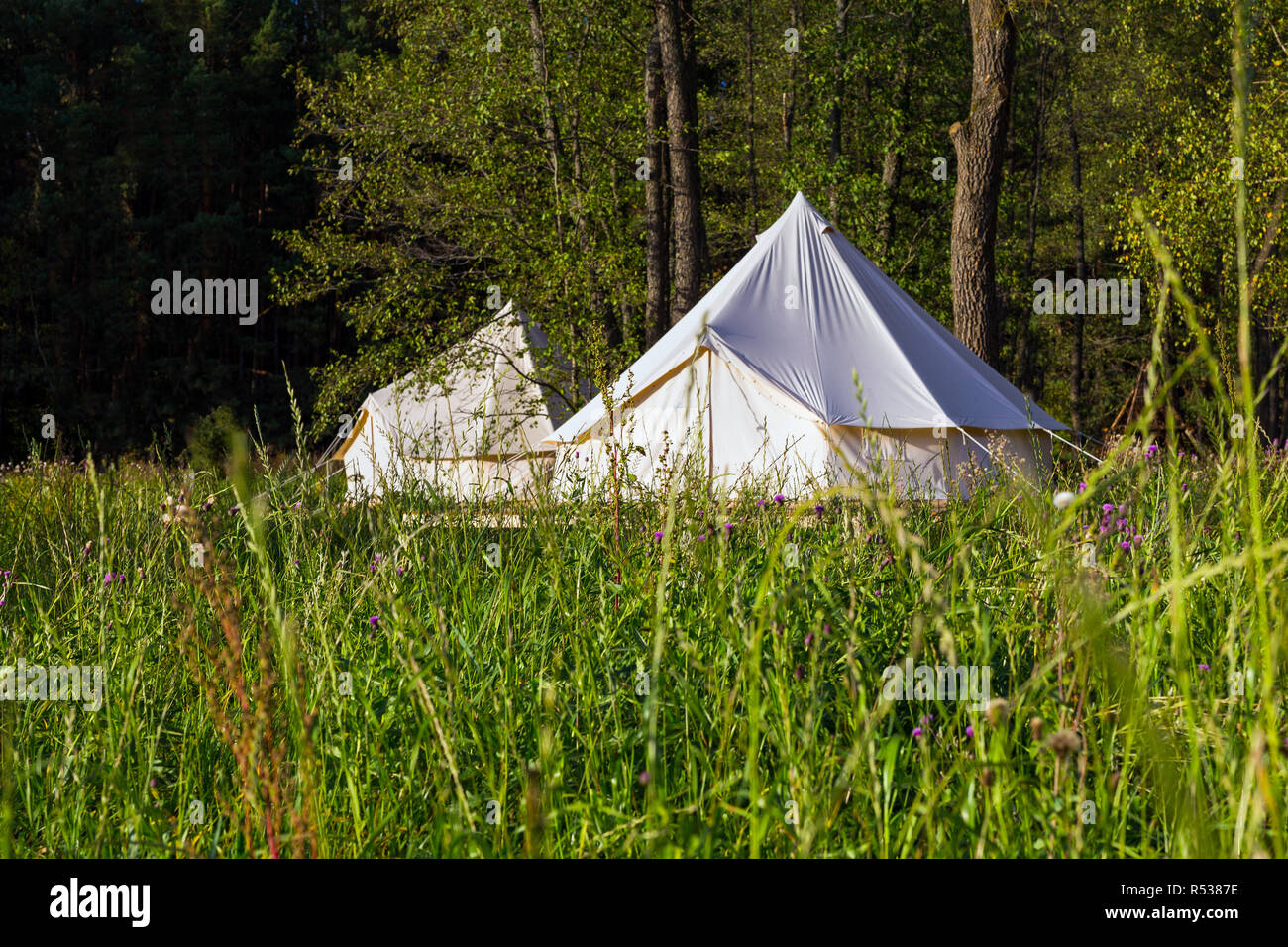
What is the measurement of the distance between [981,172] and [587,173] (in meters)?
7.30

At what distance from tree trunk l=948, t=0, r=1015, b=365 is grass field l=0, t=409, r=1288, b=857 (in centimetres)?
782

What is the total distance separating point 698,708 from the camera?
5.96ft

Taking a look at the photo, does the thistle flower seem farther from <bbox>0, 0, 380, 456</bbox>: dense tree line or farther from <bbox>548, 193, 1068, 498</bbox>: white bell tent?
<bbox>0, 0, 380, 456</bbox>: dense tree line

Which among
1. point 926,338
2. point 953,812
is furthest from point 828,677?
point 926,338

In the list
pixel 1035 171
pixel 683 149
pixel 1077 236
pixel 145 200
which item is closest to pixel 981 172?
pixel 683 149

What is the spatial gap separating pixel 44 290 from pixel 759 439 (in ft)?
85.5

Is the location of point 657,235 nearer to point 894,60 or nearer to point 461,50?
point 461,50

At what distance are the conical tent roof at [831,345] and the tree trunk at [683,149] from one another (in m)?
2.62

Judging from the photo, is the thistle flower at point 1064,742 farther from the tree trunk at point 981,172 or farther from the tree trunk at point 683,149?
the tree trunk at point 683,149

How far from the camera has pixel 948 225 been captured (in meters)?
20.6

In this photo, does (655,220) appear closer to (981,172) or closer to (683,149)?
(683,149)

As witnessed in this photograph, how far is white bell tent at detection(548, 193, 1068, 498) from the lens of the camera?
8625 mm

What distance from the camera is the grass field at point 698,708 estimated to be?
129cm

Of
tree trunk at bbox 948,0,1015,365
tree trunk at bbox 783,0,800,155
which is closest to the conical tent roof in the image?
tree trunk at bbox 948,0,1015,365
